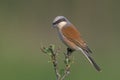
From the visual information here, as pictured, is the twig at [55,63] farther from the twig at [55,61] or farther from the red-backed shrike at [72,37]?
the red-backed shrike at [72,37]

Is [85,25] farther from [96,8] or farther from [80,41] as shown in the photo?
[80,41]

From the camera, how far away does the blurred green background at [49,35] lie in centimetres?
1058

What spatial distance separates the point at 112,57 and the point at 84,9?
2.60m

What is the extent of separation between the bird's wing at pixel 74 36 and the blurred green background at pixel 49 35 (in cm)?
301

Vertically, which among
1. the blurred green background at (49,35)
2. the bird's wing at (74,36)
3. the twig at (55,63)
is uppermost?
the twig at (55,63)

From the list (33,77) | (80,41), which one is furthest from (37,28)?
(80,41)

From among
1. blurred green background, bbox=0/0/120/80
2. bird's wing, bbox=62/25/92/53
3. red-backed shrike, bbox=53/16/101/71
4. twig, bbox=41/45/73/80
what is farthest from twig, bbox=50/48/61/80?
blurred green background, bbox=0/0/120/80

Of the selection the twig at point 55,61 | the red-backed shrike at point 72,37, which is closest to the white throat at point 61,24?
the red-backed shrike at point 72,37

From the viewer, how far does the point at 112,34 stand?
501 inches

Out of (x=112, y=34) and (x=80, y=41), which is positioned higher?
(x=80, y=41)

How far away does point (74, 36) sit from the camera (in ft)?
22.3

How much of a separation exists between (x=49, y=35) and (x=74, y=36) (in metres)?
5.65

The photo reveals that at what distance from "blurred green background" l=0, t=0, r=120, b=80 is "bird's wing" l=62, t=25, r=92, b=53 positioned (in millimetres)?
3006

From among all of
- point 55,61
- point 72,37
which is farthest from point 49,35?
point 55,61
